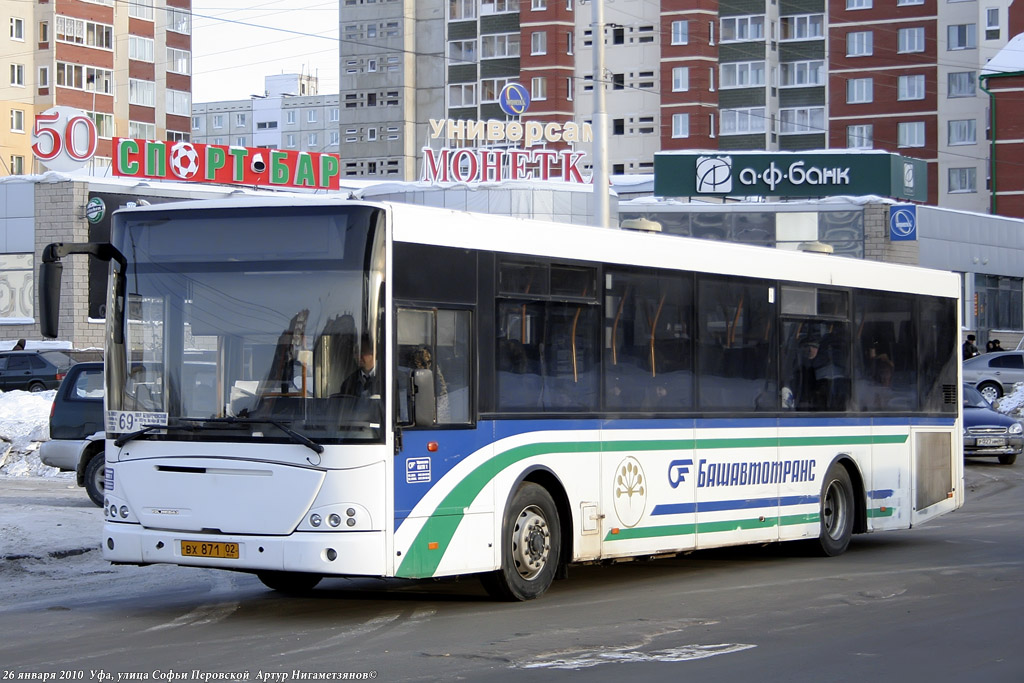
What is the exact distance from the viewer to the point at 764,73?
9400 centimetres

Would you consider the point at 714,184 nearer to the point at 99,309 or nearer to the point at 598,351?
the point at 99,309

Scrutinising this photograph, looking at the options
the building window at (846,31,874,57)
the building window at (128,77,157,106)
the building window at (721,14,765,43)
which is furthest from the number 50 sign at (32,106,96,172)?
the building window at (846,31,874,57)

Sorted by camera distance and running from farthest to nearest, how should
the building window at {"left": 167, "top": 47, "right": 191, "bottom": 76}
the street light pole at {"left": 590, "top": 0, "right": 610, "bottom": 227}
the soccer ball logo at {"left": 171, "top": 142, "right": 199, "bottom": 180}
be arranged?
1. the building window at {"left": 167, "top": 47, "right": 191, "bottom": 76}
2. the soccer ball logo at {"left": 171, "top": 142, "right": 199, "bottom": 180}
3. the street light pole at {"left": 590, "top": 0, "right": 610, "bottom": 227}

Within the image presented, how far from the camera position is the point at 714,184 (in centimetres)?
5434

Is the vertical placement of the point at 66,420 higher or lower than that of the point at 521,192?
lower

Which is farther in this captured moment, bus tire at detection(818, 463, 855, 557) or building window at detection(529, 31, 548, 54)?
building window at detection(529, 31, 548, 54)

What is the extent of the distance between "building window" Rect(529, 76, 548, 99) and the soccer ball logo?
46660 millimetres

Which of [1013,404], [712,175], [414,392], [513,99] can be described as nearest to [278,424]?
[414,392]

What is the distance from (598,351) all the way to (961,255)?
48.0 meters

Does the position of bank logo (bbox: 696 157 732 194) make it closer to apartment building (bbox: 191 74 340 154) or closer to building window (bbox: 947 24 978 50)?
building window (bbox: 947 24 978 50)

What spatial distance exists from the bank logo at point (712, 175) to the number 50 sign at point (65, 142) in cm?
2128

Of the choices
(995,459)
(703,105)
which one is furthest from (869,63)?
(995,459)

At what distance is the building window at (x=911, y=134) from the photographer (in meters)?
91.1

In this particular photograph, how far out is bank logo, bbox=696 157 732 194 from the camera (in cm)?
5419
